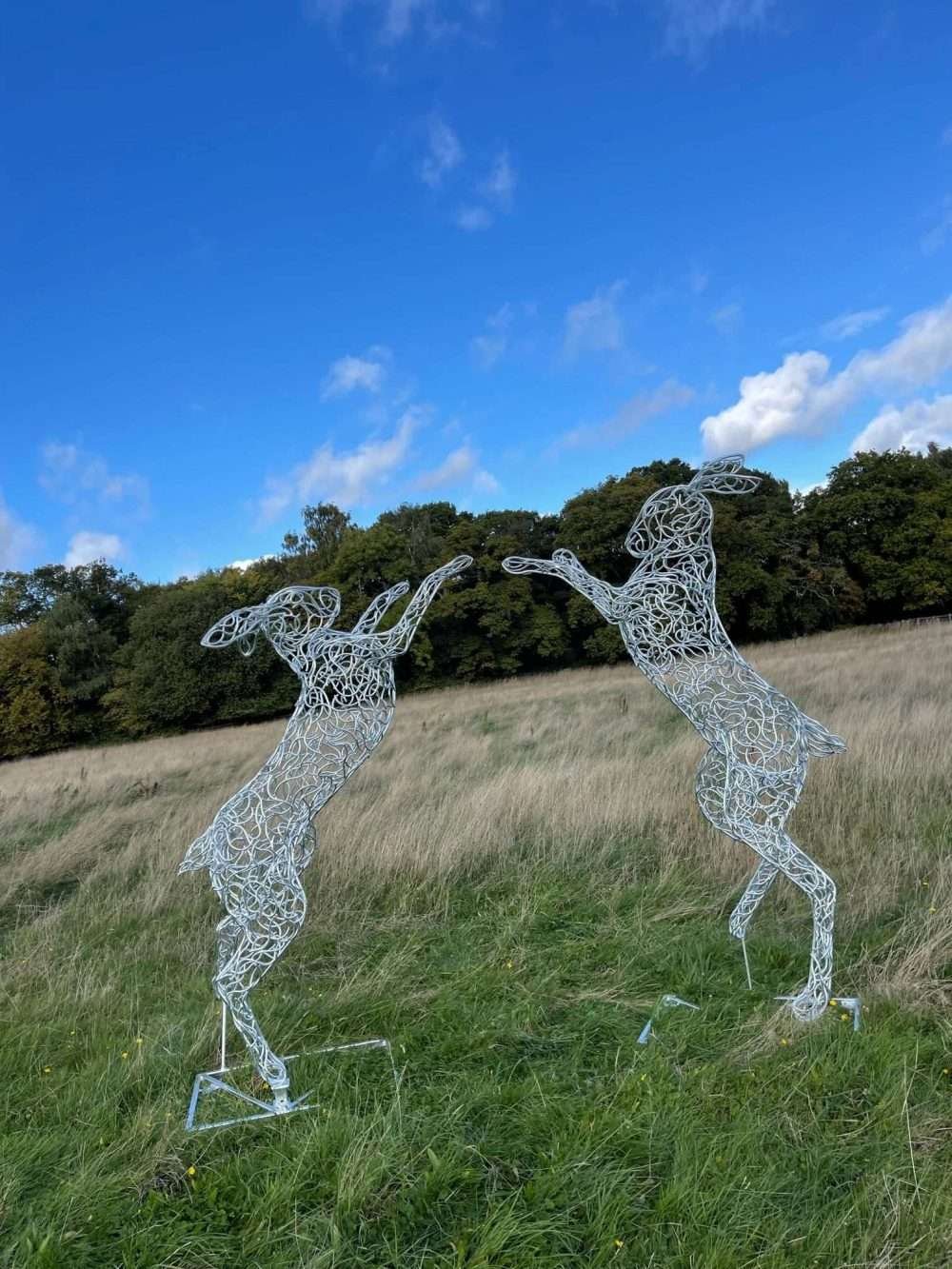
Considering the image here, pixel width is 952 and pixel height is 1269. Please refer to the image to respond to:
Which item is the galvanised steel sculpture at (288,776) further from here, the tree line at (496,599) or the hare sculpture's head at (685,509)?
the tree line at (496,599)

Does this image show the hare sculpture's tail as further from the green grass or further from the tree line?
the tree line

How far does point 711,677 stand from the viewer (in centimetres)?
376

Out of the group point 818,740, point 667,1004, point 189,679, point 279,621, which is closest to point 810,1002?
point 667,1004

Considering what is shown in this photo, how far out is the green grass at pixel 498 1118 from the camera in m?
2.16

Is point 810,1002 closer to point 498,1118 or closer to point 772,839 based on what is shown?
point 772,839

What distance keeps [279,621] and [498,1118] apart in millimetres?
2305

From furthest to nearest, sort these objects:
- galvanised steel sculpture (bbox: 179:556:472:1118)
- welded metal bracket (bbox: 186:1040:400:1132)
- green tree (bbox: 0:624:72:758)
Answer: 1. green tree (bbox: 0:624:72:758)
2. galvanised steel sculpture (bbox: 179:556:472:1118)
3. welded metal bracket (bbox: 186:1040:400:1132)

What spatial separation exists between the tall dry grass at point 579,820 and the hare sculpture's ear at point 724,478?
2.50m

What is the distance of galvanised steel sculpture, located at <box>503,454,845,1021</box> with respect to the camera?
11.5 ft

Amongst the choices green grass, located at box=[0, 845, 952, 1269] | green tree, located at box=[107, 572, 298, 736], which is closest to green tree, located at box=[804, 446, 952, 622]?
green tree, located at box=[107, 572, 298, 736]

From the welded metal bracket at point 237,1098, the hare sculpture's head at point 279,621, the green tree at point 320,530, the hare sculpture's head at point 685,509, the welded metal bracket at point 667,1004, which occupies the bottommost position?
the welded metal bracket at point 667,1004

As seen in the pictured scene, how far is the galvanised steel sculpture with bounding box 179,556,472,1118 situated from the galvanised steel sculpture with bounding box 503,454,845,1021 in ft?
3.05

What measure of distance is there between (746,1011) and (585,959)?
917 mm

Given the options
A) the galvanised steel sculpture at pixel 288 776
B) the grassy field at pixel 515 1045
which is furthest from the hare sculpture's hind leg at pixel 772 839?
the galvanised steel sculpture at pixel 288 776
